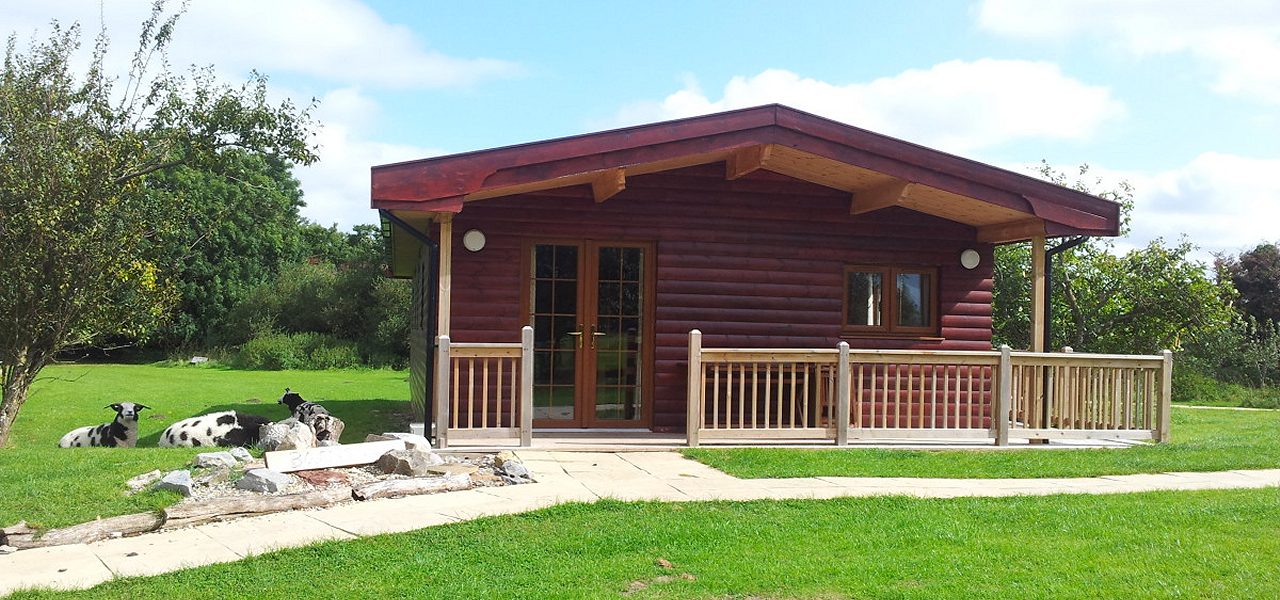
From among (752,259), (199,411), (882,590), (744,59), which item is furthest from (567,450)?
(199,411)

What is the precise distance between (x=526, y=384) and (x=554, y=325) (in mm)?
1390

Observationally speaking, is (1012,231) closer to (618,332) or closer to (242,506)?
(618,332)

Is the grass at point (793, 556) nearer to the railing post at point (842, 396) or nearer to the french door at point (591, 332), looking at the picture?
the railing post at point (842, 396)

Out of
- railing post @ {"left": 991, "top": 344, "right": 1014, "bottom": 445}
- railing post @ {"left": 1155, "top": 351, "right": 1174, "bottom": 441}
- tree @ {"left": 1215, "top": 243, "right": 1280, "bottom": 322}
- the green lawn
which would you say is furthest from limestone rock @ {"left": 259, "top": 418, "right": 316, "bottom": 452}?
tree @ {"left": 1215, "top": 243, "right": 1280, "bottom": 322}

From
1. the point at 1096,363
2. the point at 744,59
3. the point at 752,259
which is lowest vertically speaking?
the point at 1096,363

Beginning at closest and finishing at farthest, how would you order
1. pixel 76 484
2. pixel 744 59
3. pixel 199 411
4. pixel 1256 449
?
pixel 76 484 < pixel 1256 449 < pixel 744 59 < pixel 199 411

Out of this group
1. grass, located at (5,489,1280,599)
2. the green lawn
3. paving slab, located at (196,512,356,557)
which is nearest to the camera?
grass, located at (5,489,1280,599)

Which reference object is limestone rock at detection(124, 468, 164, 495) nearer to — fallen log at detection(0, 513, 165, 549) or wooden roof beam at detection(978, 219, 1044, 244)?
fallen log at detection(0, 513, 165, 549)

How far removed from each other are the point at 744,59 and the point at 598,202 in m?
3.65

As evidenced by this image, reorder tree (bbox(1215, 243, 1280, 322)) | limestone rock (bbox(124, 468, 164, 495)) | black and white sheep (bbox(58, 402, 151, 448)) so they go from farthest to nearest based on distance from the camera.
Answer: tree (bbox(1215, 243, 1280, 322)) → black and white sheep (bbox(58, 402, 151, 448)) → limestone rock (bbox(124, 468, 164, 495))

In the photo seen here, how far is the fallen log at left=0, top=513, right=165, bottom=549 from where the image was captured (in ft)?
17.7

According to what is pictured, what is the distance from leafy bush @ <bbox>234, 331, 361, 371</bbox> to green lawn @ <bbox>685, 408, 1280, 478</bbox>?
20.4m

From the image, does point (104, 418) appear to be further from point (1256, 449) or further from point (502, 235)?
point (1256, 449)

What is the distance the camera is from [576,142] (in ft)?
28.9
